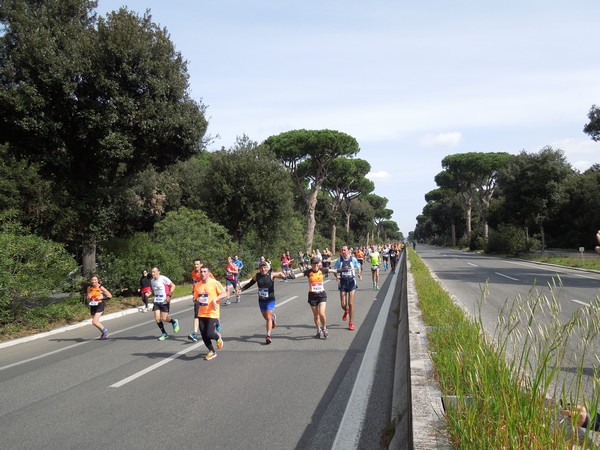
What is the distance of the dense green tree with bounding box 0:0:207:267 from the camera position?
42.1 ft

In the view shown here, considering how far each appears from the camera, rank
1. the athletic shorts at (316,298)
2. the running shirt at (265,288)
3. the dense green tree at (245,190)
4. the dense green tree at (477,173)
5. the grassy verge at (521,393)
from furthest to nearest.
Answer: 1. the dense green tree at (477,173)
2. the dense green tree at (245,190)
3. the athletic shorts at (316,298)
4. the running shirt at (265,288)
5. the grassy verge at (521,393)

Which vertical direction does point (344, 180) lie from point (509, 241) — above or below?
above

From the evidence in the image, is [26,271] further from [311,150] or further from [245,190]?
[311,150]

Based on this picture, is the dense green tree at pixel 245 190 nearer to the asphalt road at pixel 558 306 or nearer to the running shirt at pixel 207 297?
the asphalt road at pixel 558 306

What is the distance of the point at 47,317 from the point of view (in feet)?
39.7

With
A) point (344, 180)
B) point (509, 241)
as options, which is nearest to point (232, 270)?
point (509, 241)

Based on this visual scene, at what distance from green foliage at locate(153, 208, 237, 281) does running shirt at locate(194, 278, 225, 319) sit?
13071 mm

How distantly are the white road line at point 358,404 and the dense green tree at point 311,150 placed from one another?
1402 inches

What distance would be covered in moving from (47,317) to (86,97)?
6414mm

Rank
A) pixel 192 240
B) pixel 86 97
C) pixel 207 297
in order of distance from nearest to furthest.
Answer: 1. pixel 207 297
2. pixel 86 97
3. pixel 192 240

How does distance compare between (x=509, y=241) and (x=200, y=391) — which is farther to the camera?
(x=509, y=241)

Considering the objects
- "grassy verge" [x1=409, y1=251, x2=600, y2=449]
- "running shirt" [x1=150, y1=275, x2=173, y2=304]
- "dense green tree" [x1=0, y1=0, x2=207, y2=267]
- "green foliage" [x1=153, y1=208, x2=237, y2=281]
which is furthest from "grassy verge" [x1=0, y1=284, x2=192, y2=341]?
"grassy verge" [x1=409, y1=251, x2=600, y2=449]

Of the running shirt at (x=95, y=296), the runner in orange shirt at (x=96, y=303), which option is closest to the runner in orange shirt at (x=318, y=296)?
the runner in orange shirt at (x=96, y=303)

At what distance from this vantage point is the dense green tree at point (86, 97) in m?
12.8
